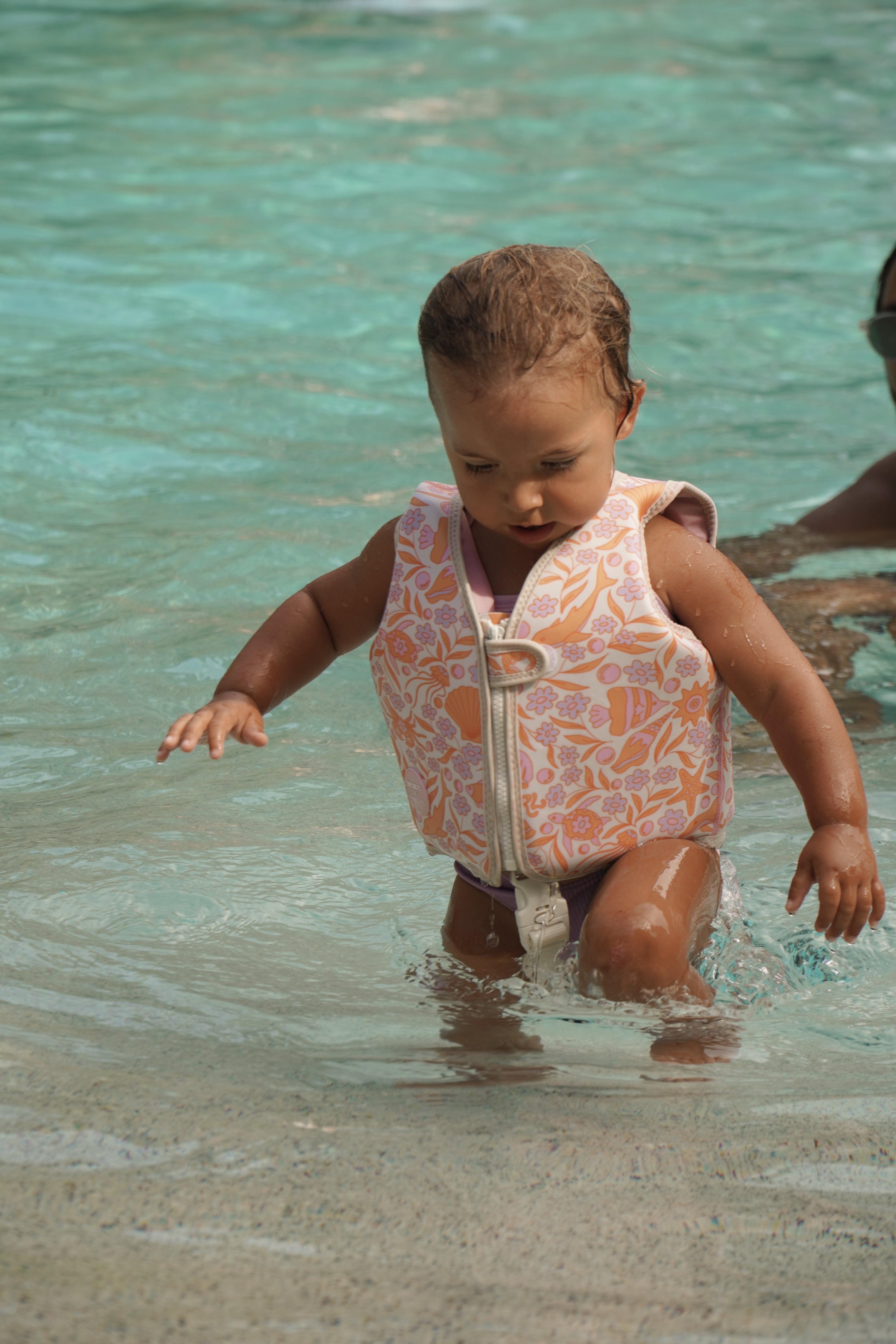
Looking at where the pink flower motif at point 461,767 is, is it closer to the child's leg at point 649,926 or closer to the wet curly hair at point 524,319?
the child's leg at point 649,926

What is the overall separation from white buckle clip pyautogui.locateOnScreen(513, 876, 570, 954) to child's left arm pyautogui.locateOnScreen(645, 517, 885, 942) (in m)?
0.45

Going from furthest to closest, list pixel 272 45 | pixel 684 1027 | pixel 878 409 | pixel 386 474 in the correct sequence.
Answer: pixel 272 45 < pixel 878 409 < pixel 386 474 < pixel 684 1027

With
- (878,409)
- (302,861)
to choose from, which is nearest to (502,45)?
(878,409)

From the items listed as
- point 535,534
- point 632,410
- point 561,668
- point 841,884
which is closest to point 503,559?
point 535,534

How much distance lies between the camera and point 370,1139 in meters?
1.97

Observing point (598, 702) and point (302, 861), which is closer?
point (598, 702)

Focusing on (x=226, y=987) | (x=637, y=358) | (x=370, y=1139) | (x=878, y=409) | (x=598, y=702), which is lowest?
(x=878, y=409)

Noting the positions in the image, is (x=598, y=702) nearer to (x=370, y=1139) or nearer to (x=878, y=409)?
(x=370, y=1139)

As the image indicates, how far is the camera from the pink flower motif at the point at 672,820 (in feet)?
8.89

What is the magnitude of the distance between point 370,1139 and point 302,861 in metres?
1.23

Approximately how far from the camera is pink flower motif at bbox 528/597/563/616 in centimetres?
263

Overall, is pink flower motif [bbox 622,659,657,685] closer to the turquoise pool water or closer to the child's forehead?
the child's forehead

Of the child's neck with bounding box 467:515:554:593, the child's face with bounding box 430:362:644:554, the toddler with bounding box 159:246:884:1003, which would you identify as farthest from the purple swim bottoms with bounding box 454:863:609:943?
the child's face with bounding box 430:362:644:554

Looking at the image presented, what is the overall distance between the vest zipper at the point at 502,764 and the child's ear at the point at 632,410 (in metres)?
0.39
